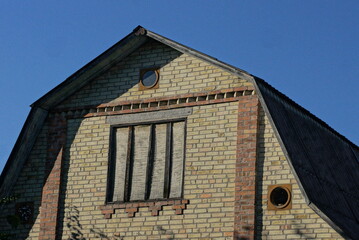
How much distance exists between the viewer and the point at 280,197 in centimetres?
2169

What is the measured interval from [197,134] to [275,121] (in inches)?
76.4

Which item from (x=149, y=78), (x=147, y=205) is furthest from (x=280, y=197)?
(x=149, y=78)

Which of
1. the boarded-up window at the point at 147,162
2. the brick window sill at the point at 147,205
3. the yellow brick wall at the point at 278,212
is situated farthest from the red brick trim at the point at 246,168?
the boarded-up window at the point at 147,162

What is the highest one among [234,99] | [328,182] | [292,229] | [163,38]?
[163,38]

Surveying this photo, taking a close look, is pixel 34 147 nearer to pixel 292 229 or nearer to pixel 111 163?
pixel 111 163

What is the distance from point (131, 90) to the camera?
24438 mm

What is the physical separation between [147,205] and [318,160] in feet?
13.6

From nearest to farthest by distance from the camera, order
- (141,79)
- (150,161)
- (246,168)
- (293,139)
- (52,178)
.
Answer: (246,168)
(293,139)
(150,161)
(52,178)
(141,79)

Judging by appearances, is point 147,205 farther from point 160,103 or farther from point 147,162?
point 160,103

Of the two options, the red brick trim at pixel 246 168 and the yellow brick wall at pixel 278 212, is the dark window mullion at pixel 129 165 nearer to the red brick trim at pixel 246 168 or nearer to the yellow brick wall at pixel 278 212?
the red brick trim at pixel 246 168

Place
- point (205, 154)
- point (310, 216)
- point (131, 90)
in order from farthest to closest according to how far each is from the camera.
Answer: point (131, 90), point (205, 154), point (310, 216)

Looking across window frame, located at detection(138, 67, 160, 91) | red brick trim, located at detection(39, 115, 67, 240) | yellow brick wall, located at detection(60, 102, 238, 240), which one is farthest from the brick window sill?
window frame, located at detection(138, 67, 160, 91)

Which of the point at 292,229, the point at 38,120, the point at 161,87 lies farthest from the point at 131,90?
the point at 292,229

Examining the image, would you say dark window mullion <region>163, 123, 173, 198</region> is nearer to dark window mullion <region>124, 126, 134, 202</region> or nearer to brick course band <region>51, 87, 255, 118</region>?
brick course band <region>51, 87, 255, 118</region>
